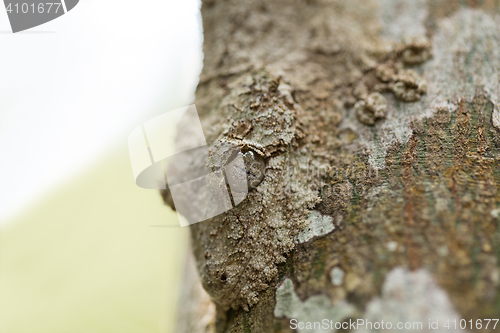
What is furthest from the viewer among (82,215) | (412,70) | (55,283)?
(82,215)

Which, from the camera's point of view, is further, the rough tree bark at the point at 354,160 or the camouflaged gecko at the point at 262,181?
the camouflaged gecko at the point at 262,181

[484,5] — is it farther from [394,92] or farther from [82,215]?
[82,215]

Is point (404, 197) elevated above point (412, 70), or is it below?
below

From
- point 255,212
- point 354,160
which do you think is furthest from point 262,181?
point 354,160

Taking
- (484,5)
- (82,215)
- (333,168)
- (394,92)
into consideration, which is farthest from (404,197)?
(82,215)

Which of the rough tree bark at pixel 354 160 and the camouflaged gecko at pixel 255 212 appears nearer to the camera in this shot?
the rough tree bark at pixel 354 160

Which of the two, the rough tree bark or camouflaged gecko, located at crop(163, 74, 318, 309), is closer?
the rough tree bark

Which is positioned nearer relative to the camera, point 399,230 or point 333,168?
point 399,230

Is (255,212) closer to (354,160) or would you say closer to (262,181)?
(262,181)
